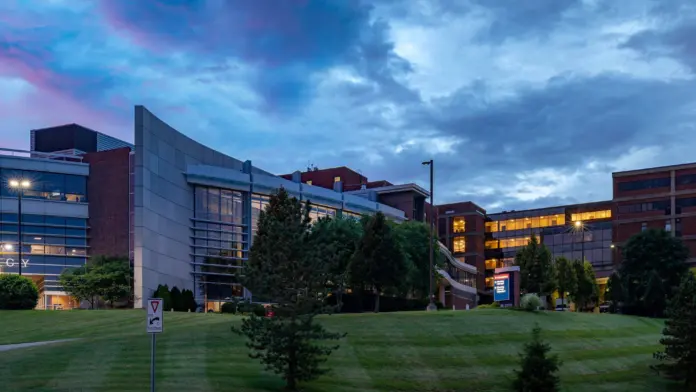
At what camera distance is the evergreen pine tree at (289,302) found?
2542 cm

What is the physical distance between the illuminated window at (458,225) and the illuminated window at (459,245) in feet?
5.52

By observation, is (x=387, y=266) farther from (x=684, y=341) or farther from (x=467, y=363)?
(x=684, y=341)

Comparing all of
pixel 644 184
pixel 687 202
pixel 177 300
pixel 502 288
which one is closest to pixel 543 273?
pixel 502 288

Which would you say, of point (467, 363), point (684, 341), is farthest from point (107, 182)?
point (684, 341)

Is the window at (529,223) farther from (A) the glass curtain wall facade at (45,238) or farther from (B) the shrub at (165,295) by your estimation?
(B) the shrub at (165,295)

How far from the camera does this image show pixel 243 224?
7894 cm

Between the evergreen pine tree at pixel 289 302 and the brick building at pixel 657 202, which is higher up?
the brick building at pixel 657 202

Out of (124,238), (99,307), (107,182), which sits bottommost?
(99,307)

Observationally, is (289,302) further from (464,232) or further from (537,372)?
(464,232)

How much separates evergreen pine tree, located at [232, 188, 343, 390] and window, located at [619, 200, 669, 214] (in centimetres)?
10537

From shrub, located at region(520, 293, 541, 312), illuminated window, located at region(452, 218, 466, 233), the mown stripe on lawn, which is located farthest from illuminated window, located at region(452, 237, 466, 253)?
the mown stripe on lawn

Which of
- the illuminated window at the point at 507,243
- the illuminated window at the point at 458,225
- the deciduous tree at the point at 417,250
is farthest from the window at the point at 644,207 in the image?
the deciduous tree at the point at 417,250

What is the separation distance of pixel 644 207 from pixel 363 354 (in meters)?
98.4

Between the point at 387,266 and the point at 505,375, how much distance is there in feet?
89.9
